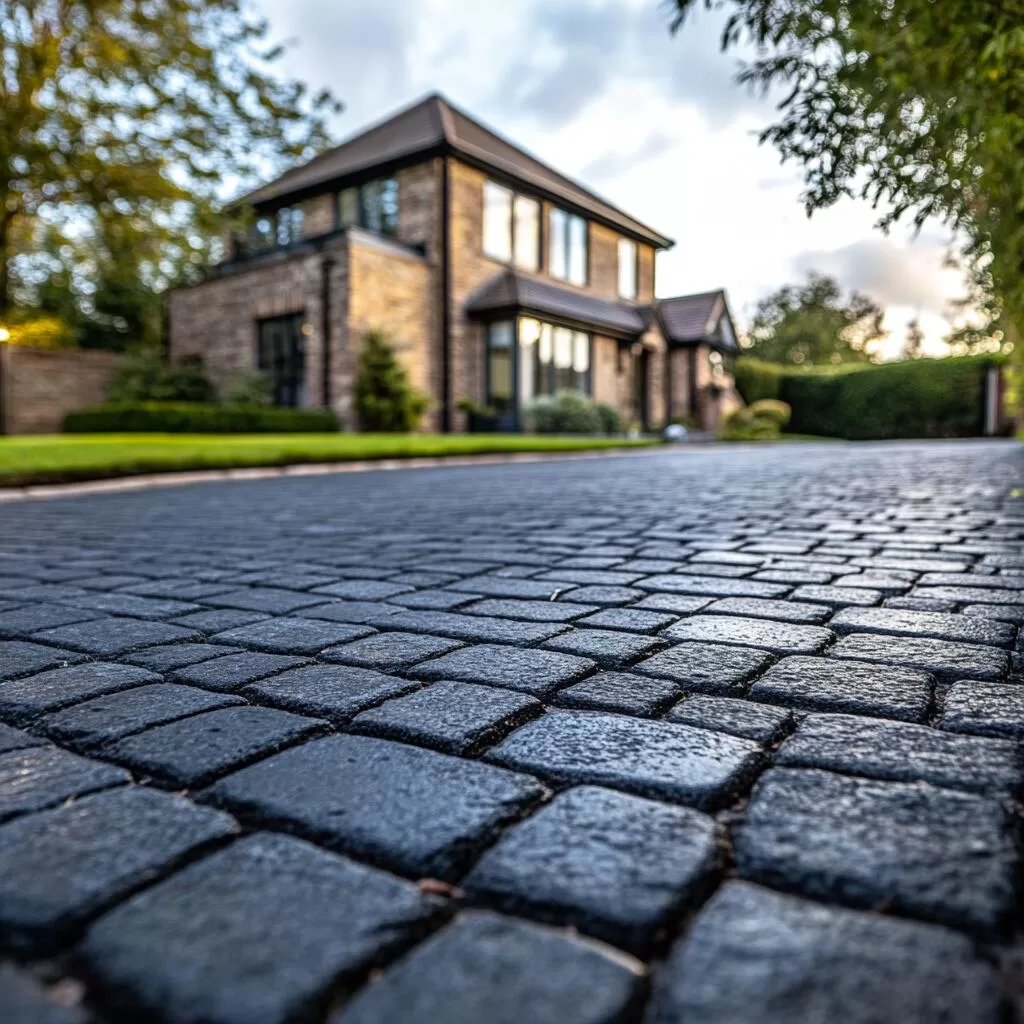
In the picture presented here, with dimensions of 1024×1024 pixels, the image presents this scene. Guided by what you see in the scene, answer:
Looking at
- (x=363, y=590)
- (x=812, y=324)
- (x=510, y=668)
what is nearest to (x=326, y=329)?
(x=363, y=590)

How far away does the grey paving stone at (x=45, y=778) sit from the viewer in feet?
3.71

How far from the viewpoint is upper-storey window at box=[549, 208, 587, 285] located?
21281mm

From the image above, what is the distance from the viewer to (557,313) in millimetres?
19406

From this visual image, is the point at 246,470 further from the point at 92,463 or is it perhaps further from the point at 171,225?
the point at 171,225

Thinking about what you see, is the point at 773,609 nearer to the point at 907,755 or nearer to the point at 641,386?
the point at 907,755

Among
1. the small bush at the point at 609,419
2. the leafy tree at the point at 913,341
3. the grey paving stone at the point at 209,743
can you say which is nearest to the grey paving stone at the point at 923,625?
the grey paving stone at the point at 209,743

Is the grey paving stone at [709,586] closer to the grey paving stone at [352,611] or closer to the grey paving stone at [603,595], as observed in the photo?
the grey paving stone at [603,595]

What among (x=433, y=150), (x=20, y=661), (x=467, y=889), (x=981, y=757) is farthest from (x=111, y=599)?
(x=433, y=150)

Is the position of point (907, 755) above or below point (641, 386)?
below

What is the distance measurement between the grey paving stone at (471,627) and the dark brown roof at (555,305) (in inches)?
651

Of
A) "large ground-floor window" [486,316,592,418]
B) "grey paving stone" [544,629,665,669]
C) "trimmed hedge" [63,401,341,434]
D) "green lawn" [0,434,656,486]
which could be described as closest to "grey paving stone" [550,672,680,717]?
"grey paving stone" [544,629,665,669]

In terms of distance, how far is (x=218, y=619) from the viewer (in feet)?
7.47

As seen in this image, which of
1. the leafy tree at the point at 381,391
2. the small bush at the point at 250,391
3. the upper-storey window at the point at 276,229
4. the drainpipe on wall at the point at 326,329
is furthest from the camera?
the upper-storey window at the point at 276,229

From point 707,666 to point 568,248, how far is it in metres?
21.5
